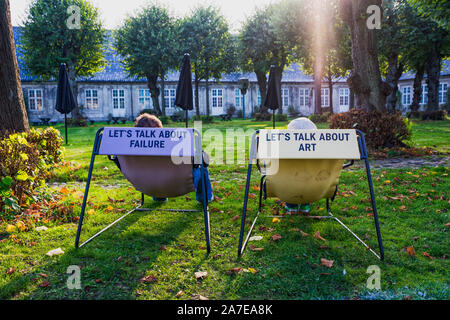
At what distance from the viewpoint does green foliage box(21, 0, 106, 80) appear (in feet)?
87.4

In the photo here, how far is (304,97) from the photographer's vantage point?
1779 inches

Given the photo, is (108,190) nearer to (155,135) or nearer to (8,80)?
(8,80)

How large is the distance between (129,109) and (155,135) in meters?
36.2

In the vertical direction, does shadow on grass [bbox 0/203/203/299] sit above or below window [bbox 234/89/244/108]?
below

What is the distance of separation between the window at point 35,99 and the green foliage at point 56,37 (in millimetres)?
8196

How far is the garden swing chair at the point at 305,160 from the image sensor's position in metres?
3.19

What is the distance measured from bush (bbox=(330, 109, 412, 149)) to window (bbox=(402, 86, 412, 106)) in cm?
4040

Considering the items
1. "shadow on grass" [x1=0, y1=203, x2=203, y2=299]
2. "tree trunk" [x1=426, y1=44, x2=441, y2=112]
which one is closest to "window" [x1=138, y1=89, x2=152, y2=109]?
"tree trunk" [x1=426, y1=44, x2=441, y2=112]

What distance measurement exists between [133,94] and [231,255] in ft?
121

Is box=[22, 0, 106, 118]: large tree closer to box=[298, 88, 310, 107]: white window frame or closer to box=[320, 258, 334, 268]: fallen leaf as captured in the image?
box=[298, 88, 310, 107]: white window frame

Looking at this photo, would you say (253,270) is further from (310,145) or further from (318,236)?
(310,145)

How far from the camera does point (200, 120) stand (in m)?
29.9

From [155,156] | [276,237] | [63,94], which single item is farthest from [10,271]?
[63,94]

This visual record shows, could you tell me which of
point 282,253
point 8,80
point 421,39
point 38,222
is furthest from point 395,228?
point 421,39
